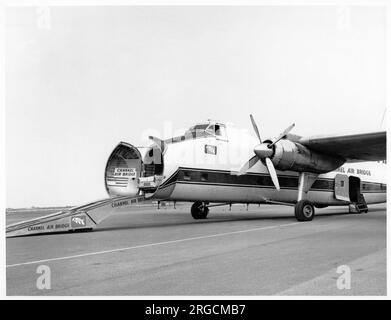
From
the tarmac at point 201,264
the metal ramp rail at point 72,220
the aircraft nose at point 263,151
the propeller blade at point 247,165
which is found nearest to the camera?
the tarmac at point 201,264

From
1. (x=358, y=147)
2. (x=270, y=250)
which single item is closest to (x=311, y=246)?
(x=270, y=250)

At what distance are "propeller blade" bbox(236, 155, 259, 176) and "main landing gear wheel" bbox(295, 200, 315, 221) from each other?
2440 millimetres

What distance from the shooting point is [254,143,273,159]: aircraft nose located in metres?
16.4

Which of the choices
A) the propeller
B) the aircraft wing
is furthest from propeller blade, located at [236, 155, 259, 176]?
the aircraft wing

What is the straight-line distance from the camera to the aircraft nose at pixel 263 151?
1644 cm

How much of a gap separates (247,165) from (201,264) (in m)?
9.72

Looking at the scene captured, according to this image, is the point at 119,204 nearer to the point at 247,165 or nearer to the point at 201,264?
the point at 247,165

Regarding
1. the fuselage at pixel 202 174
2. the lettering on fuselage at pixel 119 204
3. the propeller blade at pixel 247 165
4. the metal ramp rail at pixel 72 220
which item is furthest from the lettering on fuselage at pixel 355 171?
the lettering on fuselage at pixel 119 204

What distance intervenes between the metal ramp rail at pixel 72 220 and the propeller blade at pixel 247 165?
14.9ft

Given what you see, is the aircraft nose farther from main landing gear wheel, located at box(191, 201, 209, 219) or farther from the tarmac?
the tarmac

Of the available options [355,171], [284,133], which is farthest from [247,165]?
[355,171]

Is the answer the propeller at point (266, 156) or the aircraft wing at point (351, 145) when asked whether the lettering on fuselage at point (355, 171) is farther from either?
the propeller at point (266, 156)

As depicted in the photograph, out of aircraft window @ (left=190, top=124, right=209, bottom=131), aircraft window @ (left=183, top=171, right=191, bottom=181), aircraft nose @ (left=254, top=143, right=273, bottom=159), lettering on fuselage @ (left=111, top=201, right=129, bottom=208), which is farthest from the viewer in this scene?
aircraft window @ (left=190, top=124, right=209, bottom=131)

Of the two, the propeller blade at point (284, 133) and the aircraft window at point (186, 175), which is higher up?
the propeller blade at point (284, 133)
